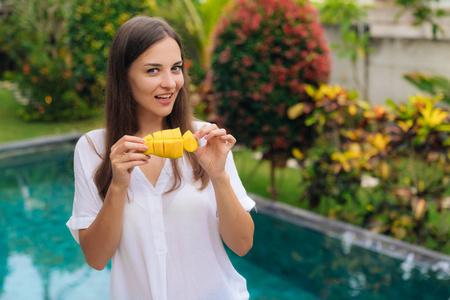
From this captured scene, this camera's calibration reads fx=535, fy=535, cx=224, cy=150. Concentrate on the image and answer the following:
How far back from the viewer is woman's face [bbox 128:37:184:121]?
5.91 feet

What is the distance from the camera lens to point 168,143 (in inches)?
66.2

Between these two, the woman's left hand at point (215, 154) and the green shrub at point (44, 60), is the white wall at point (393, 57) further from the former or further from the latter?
the woman's left hand at point (215, 154)

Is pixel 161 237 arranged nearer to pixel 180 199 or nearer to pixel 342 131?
pixel 180 199

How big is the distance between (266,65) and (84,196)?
3.61 m

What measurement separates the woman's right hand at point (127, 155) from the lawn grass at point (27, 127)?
8.22 metres

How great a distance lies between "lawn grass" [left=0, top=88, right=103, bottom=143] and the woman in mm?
7964

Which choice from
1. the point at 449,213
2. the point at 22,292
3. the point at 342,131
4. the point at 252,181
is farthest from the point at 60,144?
the point at 449,213

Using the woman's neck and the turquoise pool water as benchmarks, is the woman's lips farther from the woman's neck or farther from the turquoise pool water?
the turquoise pool water

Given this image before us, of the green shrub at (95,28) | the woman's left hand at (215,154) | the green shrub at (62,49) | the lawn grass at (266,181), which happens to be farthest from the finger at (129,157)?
the green shrub at (95,28)

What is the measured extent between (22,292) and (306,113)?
3091mm

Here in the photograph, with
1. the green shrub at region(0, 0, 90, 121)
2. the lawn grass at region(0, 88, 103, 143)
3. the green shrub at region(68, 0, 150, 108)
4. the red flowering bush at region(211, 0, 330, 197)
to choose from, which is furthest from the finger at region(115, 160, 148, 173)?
the green shrub at region(0, 0, 90, 121)

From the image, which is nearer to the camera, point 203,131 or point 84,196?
point 203,131

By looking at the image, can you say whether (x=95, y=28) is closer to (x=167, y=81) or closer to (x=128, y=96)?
(x=128, y=96)

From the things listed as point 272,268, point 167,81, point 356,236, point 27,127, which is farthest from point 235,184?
point 27,127
